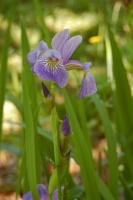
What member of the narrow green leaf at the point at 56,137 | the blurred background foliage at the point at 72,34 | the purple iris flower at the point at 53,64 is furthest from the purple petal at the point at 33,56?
the blurred background foliage at the point at 72,34

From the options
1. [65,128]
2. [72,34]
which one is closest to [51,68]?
[65,128]

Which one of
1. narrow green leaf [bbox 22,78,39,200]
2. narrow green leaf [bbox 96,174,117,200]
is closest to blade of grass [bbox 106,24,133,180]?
narrow green leaf [bbox 96,174,117,200]

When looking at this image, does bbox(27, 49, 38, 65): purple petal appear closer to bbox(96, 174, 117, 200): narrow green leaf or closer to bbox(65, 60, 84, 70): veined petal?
bbox(65, 60, 84, 70): veined petal

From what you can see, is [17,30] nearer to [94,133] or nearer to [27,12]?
[27,12]

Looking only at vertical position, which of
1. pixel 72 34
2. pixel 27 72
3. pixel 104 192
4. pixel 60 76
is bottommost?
pixel 104 192

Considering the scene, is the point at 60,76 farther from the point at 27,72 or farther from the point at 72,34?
the point at 72,34

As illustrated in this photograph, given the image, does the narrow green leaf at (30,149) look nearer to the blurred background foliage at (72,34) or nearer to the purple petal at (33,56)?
the purple petal at (33,56)

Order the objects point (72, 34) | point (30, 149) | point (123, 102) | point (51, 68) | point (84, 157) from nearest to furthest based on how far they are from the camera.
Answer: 1. point (51, 68)
2. point (30, 149)
3. point (84, 157)
4. point (123, 102)
5. point (72, 34)

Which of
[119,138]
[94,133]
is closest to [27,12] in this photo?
[94,133]

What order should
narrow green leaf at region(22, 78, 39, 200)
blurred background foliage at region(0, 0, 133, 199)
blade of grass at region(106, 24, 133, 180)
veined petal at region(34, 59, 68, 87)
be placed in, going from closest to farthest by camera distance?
veined petal at region(34, 59, 68, 87), narrow green leaf at region(22, 78, 39, 200), blade of grass at region(106, 24, 133, 180), blurred background foliage at region(0, 0, 133, 199)
